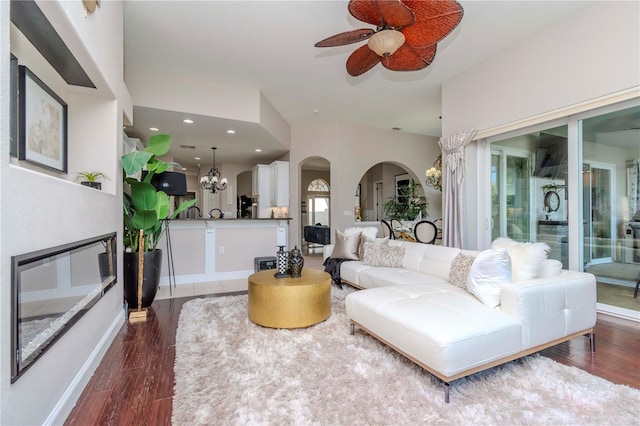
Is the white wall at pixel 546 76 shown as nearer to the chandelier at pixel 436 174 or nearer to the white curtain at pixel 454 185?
the white curtain at pixel 454 185

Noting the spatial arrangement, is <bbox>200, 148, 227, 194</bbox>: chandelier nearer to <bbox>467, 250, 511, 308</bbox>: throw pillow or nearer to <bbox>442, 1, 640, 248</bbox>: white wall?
<bbox>442, 1, 640, 248</bbox>: white wall

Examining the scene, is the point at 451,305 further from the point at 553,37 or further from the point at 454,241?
the point at 553,37

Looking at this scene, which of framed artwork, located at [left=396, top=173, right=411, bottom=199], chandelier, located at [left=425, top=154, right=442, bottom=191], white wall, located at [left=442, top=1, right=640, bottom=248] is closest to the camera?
white wall, located at [left=442, top=1, right=640, bottom=248]

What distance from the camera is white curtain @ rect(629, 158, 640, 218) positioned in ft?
10.6

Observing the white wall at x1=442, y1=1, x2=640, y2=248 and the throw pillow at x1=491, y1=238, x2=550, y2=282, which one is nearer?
the throw pillow at x1=491, y1=238, x2=550, y2=282

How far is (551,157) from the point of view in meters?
3.84

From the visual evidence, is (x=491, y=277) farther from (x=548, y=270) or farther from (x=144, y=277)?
(x=144, y=277)

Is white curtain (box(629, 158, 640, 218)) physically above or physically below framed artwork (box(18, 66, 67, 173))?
below

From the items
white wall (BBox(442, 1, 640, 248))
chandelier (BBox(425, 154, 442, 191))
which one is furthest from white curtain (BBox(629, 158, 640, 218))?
chandelier (BBox(425, 154, 442, 191))

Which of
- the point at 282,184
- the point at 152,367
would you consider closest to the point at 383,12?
the point at 152,367

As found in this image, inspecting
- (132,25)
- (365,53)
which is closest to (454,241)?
(365,53)

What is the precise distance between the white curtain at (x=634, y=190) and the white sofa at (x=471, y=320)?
171 centimetres

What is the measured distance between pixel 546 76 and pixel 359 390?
13.0 feet

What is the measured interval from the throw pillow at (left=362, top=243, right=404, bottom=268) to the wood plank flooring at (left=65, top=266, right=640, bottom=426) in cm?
172
